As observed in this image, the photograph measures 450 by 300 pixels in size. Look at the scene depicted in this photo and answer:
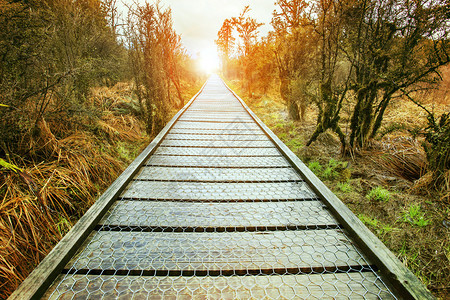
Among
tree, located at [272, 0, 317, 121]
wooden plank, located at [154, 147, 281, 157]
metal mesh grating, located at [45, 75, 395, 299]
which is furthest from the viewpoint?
tree, located at [272, 0, 317, 121]

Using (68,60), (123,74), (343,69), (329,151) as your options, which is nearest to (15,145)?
(68,60)

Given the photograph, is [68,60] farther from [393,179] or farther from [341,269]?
[393,179]

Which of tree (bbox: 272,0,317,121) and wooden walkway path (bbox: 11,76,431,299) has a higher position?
tree (bbox: 272,0,317,121)

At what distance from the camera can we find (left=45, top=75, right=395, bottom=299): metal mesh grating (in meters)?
1.09

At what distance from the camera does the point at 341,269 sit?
1207 millimetres

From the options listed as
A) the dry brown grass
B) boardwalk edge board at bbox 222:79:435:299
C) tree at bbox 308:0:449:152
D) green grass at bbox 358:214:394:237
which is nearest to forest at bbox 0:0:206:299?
the dry brown grass

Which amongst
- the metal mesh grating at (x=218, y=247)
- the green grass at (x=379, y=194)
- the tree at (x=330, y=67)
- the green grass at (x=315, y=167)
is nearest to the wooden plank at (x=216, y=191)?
the metal mesh grating at (x=218, y=247)

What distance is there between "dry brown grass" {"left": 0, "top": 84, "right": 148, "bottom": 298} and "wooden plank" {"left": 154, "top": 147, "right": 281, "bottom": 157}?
2.53 feet

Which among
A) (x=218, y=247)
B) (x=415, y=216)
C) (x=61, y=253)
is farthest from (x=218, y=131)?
(x=61, y=253)

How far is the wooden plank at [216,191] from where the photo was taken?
1910 mm

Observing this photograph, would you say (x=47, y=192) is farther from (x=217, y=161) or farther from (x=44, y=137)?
(x=217, y=161)

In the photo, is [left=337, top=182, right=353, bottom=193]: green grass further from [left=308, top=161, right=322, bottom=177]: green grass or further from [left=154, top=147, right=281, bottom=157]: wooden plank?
[left=154, top=147, right=281, bottom=157]: wooden plank

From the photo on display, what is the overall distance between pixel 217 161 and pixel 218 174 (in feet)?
1.29

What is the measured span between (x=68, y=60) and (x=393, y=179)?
202 inches
